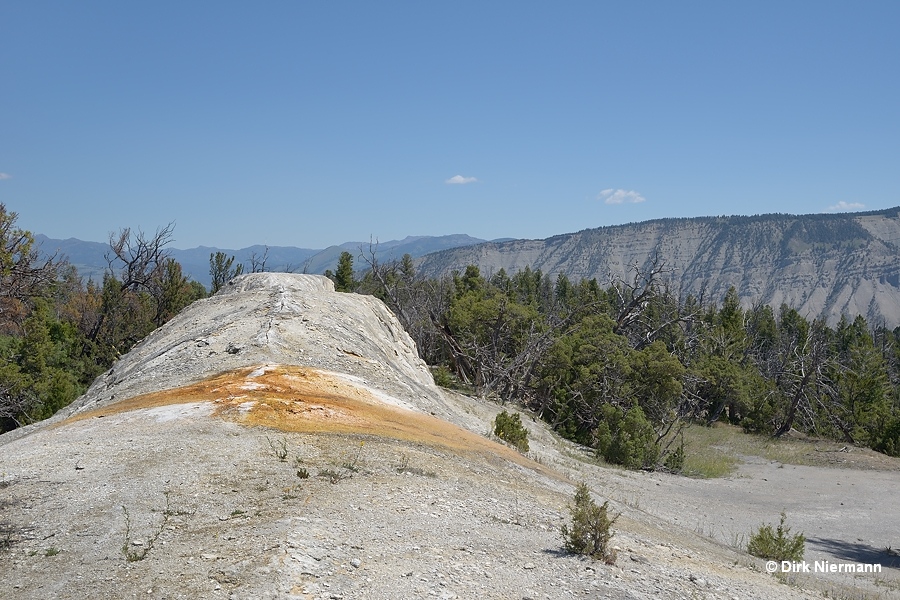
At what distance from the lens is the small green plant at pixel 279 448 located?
26.6ft

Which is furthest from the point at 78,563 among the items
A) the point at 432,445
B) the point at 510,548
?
the point at 432,445

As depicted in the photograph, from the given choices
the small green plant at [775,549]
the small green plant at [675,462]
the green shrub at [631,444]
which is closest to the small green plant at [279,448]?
the small green plant at [775,549]

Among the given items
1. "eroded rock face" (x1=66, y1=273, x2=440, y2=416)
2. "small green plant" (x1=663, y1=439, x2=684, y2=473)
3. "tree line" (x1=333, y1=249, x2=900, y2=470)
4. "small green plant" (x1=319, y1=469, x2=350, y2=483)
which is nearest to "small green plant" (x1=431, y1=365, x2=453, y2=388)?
"tree line" (x1=333, y1=249, x2=900, y2=470)

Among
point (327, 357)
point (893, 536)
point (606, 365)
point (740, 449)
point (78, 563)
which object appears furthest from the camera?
point (740, 449)

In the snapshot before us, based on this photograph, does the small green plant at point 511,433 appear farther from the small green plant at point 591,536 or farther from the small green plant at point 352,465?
the small green plant at point 591,536

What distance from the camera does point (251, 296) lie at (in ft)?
57.4

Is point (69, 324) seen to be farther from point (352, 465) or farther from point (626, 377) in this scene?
point (352, 465)

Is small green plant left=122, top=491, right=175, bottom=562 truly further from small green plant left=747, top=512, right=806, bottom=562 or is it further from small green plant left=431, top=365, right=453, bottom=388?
small green plant left=431, top=365, right=453, bottom=388

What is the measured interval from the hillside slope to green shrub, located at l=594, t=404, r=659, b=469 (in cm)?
634

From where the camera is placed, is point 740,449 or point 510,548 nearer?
point 510,548

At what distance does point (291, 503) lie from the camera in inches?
263

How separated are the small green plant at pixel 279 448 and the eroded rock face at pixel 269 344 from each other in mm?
4224

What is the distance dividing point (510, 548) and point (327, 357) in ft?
26.4

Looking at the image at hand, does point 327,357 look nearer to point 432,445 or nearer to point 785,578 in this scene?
point 432,445
